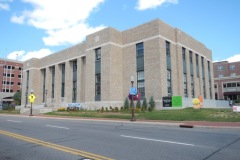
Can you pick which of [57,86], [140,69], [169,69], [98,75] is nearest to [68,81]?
[57,86]

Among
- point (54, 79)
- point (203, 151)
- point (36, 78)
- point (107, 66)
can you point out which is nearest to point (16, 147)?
point (203, 151)

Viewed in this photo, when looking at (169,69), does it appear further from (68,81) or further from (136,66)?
(68,81)

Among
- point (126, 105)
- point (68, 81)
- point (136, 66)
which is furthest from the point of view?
point (68, 81)

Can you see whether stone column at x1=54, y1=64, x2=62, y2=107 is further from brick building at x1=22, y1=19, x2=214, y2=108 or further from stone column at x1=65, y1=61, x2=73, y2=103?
stone column at x1=65, y1=61, x2=73, y2=103

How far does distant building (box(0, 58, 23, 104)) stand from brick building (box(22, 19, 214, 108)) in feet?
155

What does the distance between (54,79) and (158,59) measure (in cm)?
2729

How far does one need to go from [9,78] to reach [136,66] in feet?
225

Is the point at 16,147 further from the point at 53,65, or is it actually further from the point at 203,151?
the point at 53,65

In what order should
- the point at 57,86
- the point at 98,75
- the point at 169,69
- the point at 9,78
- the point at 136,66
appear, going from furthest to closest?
the point at 9,78 < the point at 57,86 < the point at 98,75 < the point at 136,66 < the point at 169,69

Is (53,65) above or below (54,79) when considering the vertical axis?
above

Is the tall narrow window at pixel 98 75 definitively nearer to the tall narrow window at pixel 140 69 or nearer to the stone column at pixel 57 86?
the tall narrow window at pixel 140 69

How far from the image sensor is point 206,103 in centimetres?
3856

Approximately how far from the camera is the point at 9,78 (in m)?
86.8

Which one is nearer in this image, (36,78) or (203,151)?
(203,151)
